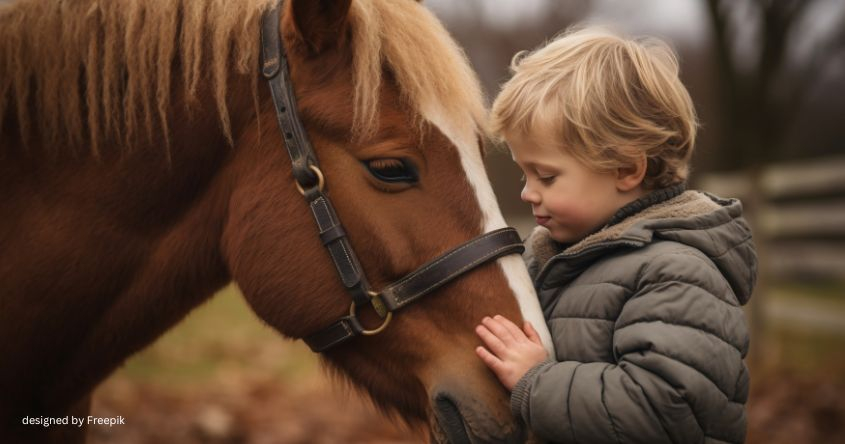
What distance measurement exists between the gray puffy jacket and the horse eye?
493 millimetres

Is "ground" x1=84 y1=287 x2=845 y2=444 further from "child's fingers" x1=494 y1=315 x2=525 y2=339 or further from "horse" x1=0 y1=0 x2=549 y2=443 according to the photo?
"child's fingers" x1=494 y1=315 x2=525 y2=339

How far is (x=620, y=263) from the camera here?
178cm

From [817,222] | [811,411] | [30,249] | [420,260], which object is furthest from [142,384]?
[817,222]

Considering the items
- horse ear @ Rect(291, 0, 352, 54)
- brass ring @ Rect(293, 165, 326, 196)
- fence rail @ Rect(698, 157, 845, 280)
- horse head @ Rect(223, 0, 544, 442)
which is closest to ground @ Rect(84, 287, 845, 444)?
fence rail @ Rect(698, 157, 845, 280)

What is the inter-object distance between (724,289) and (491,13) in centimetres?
937

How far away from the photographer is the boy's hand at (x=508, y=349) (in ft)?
5.59

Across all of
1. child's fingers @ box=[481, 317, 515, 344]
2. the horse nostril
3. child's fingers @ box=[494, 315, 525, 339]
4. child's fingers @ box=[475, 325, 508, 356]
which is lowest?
the horse nostril

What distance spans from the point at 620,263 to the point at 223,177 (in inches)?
45.4

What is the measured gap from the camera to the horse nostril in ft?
5.79

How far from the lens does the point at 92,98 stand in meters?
1.92

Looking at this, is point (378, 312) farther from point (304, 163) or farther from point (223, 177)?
point (223, 177)

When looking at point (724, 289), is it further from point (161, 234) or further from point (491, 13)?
point (491, 13)

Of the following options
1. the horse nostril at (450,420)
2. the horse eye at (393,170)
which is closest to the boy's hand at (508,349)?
the horse nostril at (450,420)

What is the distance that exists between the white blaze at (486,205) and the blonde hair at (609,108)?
117mm
